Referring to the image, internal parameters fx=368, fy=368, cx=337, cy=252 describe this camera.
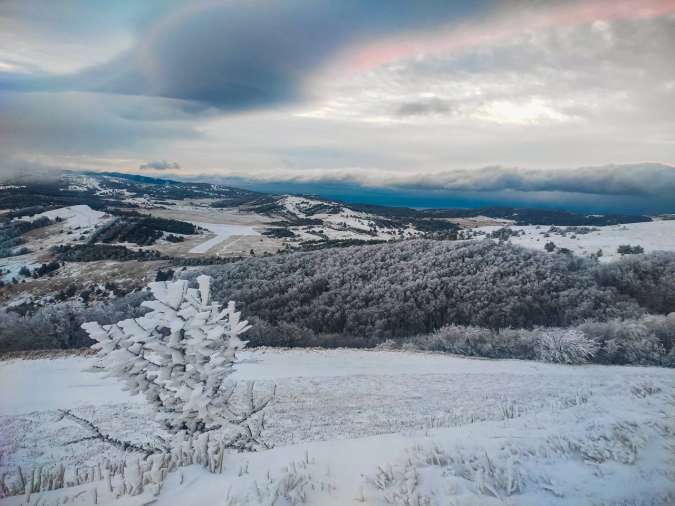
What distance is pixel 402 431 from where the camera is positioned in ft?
17.6

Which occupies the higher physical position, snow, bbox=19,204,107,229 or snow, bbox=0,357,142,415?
snow, bbox=19,204,107,229

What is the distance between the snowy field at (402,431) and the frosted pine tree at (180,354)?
0.61 metres

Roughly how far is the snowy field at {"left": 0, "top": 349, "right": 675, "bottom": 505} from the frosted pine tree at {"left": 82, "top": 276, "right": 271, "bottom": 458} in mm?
614

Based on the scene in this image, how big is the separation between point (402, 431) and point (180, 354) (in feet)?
10.9

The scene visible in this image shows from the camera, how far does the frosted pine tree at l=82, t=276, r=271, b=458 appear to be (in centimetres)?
388

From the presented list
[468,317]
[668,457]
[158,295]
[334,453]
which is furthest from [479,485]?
[468,317]

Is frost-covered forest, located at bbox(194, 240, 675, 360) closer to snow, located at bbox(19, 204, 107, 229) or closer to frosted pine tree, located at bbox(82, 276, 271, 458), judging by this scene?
frosted pine tree, located at bbox(82, 276, 271, 458)

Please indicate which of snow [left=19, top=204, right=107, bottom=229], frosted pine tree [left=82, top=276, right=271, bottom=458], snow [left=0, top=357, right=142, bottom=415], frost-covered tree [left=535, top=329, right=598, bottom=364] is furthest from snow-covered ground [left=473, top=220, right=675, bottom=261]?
snow [left=19, top=204, right=107, bottom=229]

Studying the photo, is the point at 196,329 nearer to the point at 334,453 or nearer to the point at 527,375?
the point at 334,453

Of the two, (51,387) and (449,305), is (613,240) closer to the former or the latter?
(449,305)

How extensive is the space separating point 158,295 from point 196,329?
0.55 metres

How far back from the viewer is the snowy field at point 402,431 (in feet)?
12.1

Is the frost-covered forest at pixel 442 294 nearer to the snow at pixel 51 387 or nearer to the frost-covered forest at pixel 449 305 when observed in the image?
the frost-covered forest at pixel 449 305

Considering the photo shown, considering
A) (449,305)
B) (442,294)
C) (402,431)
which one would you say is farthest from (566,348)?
(402,431)
